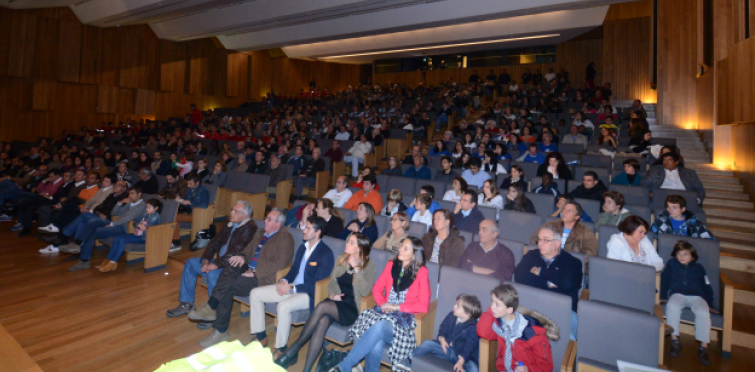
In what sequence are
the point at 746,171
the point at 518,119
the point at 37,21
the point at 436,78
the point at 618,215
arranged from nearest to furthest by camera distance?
the point at 618,215, the point at 746,171, the point at 518,119, the point at 37,21, the point at 436,78

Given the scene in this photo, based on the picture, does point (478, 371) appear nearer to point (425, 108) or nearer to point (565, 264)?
point (565, 264)

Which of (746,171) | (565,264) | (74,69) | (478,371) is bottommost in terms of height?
(478,371)

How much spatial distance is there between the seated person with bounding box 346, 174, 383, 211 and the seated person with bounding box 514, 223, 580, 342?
2.00 m

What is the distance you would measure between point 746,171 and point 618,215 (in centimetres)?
274

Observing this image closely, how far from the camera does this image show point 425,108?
984cm

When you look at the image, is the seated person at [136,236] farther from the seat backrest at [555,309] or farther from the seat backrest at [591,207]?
the seat backrest at [591,207]

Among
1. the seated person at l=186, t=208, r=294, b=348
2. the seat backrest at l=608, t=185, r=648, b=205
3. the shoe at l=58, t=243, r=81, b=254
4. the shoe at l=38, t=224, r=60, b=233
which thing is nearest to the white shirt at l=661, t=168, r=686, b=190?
the seat backrest at l=608, t=185, r=648, b=205

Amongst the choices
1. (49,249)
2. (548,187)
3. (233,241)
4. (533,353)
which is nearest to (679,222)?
(548,187)

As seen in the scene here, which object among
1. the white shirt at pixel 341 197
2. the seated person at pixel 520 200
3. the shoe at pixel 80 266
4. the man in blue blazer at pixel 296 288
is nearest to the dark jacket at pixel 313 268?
the man in blue blazer at pixel 296 288

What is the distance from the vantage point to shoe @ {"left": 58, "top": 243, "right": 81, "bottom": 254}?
457 cm

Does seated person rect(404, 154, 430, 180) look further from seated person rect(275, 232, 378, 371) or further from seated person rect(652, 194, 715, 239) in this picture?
seated person rect(275, 232, 378, 371)

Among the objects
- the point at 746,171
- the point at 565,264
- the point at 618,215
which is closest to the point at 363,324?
the point at 565,264

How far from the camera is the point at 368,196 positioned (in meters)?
4.38

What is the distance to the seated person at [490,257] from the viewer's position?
267cm
